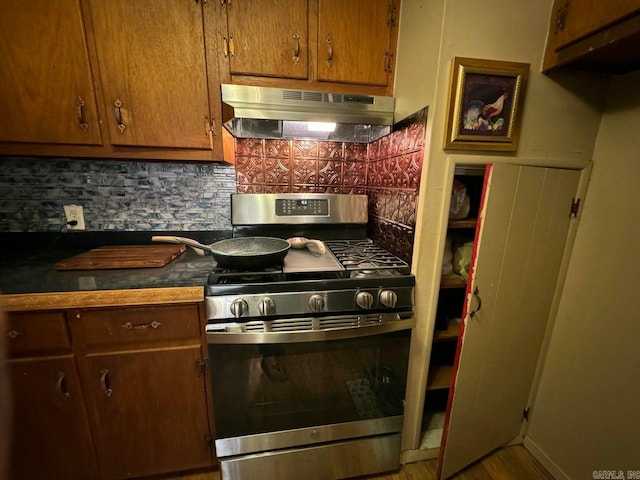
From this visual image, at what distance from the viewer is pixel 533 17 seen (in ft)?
3.03

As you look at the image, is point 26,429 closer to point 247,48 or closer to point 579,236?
point 247,48

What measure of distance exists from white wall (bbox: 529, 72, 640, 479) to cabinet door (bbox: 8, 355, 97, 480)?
2.07m

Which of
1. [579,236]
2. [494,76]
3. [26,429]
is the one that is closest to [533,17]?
[494,76]

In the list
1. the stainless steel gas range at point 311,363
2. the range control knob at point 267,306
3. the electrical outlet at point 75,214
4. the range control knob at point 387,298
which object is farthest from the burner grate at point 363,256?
the electrical outlet at point 75,214

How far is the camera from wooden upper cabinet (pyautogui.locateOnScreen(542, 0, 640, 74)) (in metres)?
0.73

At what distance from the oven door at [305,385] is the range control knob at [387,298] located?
0.09 m

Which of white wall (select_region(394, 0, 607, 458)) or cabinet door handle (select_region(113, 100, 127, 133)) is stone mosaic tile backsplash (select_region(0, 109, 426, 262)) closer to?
white wall (select_region(394, 0, 607, 458))

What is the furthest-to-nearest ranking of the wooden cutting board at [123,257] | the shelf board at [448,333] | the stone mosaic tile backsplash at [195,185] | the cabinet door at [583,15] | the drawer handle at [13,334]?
1. the stone mosaic tile backsplash at [195,185]
2. the shelf board at [448,333]
3. the wooden cutting board at [123,257]
4. the drawer handle at [13,334]
5. the cabinet door at [583,15]

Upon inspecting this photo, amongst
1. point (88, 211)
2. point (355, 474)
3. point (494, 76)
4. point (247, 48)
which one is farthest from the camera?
point (88, 211)

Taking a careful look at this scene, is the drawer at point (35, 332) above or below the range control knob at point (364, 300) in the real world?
below

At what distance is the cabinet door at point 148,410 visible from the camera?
1.01 m

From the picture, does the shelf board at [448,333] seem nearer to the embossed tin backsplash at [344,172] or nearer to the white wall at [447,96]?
the white wall at [447,96]

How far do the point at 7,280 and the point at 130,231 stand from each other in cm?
51

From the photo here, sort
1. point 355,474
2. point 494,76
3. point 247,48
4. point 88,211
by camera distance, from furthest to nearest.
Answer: point 88,211 < point 355,474 < point 247,48 < point 494,76
